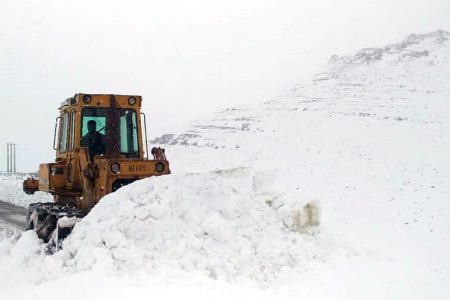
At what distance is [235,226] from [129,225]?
1.50 metres

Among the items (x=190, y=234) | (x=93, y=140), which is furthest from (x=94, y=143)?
(x=190, y=234)

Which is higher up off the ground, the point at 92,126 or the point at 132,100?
the point at 132,100

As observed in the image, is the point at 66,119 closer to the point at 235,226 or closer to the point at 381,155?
the point at 235,226

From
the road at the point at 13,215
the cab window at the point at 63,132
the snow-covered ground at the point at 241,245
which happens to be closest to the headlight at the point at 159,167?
the snow-covered ground at the point at 241,245

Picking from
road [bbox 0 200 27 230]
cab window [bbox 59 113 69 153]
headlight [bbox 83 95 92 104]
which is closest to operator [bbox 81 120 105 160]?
headlight [bbox 83 95 92 104]

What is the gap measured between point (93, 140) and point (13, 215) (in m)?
9.26

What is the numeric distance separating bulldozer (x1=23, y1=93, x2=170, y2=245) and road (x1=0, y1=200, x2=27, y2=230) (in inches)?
187

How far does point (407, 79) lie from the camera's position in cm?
4956

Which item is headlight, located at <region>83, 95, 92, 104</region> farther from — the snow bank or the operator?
the snow bank

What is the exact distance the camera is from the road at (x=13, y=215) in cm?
1492

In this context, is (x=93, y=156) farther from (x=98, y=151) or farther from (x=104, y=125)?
(x=104, y=125)

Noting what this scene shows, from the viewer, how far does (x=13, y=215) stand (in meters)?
17.1

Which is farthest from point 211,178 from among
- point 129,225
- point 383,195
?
point 383,195

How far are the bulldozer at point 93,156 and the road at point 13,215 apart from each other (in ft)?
15.6
